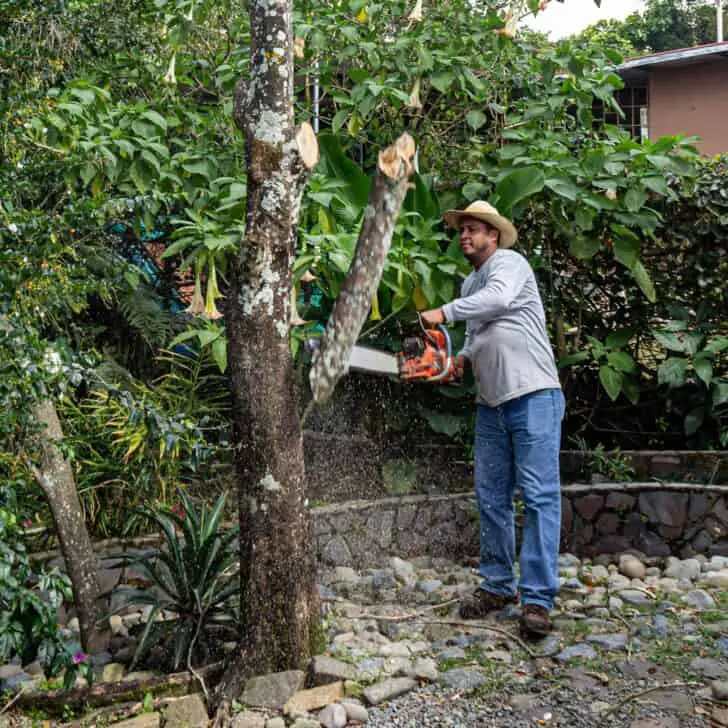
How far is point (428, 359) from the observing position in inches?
178

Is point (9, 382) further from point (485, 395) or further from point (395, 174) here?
point (485, 395)

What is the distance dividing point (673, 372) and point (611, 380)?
1.30 feet

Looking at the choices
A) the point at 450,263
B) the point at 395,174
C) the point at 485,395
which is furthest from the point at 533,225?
the point at 395,174

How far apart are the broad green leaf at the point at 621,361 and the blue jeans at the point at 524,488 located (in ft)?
6.20

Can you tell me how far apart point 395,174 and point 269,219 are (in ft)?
1.86

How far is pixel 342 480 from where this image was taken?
6.56m

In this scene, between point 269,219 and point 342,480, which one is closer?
point 269,219

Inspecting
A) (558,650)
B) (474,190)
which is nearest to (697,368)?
(474,190)

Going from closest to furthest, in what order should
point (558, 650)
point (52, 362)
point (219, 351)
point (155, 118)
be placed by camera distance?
point (52, 362) → point (558, 650) → point (155, 118) → point (219, 351)

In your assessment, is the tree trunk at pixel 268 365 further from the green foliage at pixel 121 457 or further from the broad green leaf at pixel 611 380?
the broad green leaf at pixel 611 380

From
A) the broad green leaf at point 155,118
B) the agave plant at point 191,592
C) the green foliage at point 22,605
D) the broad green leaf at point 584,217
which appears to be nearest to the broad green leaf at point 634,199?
the broad green leaf at point 584,217

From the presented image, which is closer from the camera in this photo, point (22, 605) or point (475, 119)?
point (22, 605)

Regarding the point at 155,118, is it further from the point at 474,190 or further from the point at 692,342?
the point at 692,342

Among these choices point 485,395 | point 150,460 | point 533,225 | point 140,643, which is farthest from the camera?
point 533,225
